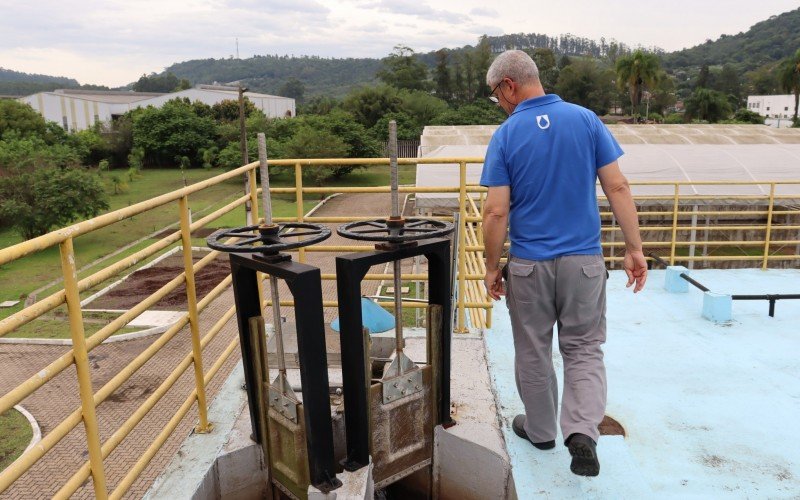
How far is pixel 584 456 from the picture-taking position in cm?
259

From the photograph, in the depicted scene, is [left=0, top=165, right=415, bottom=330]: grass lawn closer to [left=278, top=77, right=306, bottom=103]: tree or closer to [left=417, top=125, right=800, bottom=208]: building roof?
[left=417, top=125, right=800, bottom=208]: building roof

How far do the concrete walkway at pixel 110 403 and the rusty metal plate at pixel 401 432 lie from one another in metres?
5.26

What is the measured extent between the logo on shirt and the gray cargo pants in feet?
1.93

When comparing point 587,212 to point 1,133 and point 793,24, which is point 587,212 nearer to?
point 1,133

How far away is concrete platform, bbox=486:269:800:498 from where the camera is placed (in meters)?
2.81

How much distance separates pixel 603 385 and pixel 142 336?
14.1 metres

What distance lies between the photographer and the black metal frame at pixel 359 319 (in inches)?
100

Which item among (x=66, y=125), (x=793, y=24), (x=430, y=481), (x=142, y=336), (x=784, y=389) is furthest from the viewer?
(x=793, y=24)

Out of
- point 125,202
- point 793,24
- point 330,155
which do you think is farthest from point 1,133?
point 793,24

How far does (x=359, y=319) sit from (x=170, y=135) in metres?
47.6

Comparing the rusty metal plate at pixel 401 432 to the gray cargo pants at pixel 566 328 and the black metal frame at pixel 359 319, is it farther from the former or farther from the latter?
the gray cargo pants at pixel 566 328

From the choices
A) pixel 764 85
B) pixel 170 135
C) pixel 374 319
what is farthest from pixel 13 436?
pixel 764 85

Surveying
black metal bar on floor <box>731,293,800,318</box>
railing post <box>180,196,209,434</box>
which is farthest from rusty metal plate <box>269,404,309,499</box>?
black metal bar on floor <box>731,293,800,318</box>

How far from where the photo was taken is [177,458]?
2920 mm
